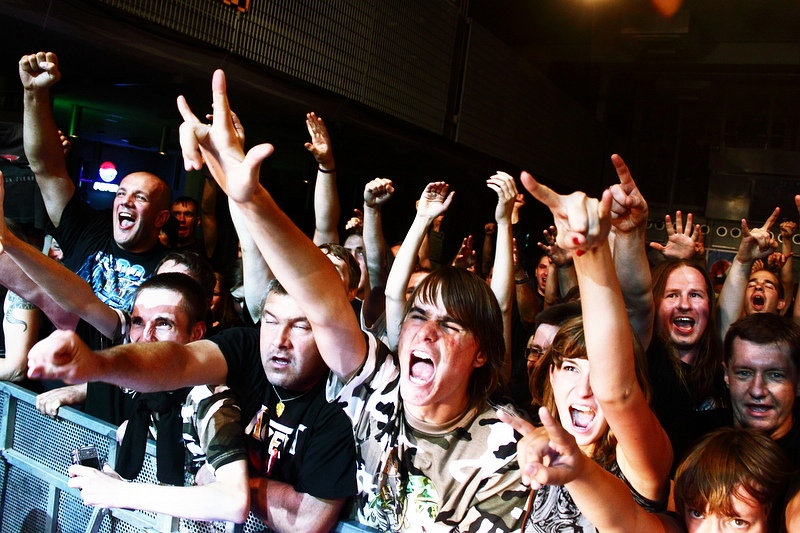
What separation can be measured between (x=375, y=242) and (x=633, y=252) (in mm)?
1376

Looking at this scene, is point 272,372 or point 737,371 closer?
point 272,372

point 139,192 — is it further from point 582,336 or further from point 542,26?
point 542,26

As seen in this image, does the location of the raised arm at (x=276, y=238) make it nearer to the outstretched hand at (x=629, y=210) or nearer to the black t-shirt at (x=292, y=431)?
the black t-shirt at (x=292, y=431)

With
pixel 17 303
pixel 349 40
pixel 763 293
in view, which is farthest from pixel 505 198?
pixel 349 40

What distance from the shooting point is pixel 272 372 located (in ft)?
6.90

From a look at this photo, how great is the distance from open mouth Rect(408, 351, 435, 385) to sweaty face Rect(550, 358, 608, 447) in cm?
33

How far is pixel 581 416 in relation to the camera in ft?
6.37

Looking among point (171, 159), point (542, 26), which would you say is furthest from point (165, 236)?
point (542, 26)

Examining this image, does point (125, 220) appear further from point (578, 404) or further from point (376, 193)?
point (578, 404)

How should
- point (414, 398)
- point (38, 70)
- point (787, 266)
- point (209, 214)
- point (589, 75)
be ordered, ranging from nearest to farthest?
point (414, 398) < point (38, 70) < point (209, 214) < point (787, 266) < point (589, 75)

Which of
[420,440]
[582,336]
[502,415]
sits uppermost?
[582,336]

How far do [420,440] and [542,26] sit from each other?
8.53m

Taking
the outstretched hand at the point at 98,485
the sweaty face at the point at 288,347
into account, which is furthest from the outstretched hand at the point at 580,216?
the outstretched hand at the point at 98,485

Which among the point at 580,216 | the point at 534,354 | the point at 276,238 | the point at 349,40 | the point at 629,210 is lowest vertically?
the point at 534,354
